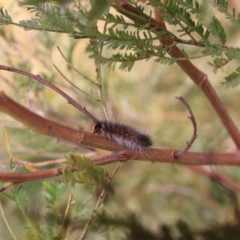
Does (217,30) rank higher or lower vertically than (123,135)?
higher

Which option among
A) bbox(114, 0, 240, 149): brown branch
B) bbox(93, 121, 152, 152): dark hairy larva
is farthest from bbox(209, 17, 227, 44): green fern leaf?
bbox(93, 121, 152, 152): dark hairy larva

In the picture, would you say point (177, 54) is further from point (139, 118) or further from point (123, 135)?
point (139, 118)

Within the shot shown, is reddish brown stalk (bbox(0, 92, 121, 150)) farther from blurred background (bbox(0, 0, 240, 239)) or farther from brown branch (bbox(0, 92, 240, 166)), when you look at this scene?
blurred background (bbox(0, 0, 240, 239))

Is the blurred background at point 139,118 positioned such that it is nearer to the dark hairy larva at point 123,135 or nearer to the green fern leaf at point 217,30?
the dark hairy larva at point 123,135

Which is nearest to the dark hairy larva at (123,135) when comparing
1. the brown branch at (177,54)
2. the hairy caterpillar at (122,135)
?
the hairy caterpillar at (122,135)

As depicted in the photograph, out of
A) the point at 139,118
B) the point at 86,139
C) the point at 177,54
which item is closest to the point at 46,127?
the point at 86,139

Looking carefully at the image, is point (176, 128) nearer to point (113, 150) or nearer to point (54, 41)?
point (54, 41)
